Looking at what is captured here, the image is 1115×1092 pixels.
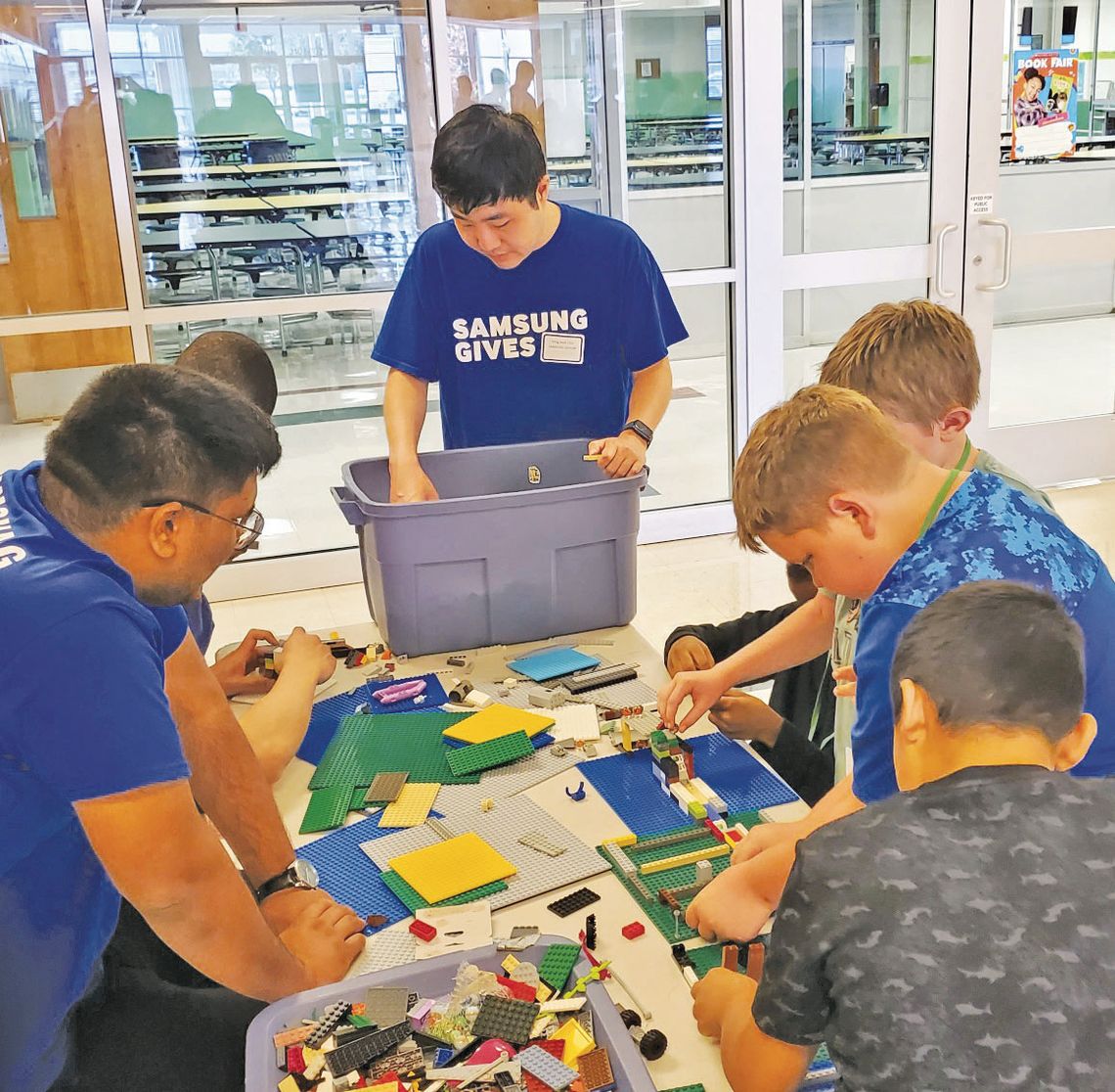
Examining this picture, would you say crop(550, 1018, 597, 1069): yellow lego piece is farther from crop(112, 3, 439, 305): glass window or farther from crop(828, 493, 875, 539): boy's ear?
crop(112, 3, 439, 305): glass window

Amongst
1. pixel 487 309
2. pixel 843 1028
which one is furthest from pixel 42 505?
pixel 487 309

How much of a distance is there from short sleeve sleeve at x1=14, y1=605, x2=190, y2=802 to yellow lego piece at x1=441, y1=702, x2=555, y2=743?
2.21ft

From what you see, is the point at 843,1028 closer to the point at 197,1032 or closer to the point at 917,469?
the point at 917,469

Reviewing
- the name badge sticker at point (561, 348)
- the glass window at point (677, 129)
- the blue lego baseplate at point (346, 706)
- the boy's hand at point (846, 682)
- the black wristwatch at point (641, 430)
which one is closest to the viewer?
the boy's hand at point (846, 682)

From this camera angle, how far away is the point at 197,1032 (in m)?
1.37

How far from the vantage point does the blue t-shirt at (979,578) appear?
116 centimetres

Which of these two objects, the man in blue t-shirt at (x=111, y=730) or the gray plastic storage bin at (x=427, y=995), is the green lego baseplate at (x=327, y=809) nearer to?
the man in blue t-shirt at (x=111, y=730)

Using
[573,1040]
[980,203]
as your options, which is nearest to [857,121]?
[980,203]

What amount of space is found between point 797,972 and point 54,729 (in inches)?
25.7

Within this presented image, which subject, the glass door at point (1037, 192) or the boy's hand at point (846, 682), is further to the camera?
the glass door at point (1037, 192)

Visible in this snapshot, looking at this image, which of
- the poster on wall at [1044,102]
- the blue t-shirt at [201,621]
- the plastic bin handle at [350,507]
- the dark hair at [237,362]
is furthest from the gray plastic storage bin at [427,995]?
the poster on wall at [1044,102]

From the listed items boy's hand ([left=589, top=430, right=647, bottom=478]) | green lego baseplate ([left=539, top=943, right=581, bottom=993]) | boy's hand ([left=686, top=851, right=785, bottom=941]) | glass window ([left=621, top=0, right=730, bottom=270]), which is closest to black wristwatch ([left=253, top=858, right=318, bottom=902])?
green lego baseplate ([left=539, top=943, right=581, bottom=993])

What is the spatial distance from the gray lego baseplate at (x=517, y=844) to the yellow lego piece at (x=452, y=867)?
1 centimetres

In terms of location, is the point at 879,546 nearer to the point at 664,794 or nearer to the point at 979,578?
the point at 979,578
